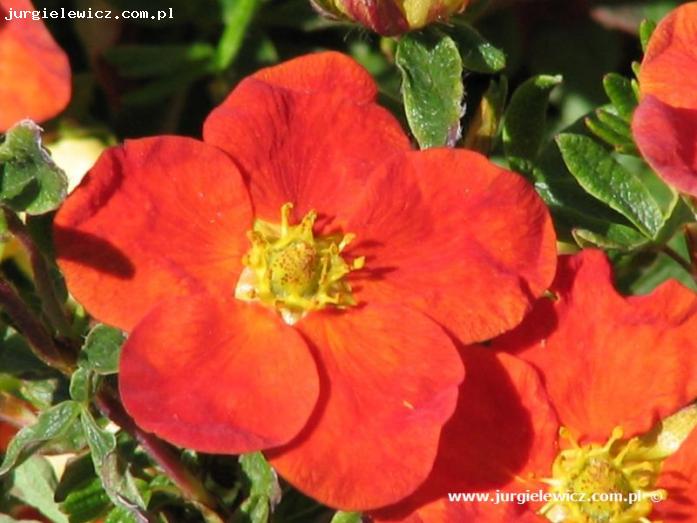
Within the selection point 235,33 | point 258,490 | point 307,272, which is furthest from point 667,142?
point 235,33

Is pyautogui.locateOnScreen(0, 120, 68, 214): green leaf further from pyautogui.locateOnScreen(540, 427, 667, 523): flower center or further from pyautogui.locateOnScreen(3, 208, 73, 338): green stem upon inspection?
pyautogui.locateOnScreen(540, 427, 667, 523): flower center

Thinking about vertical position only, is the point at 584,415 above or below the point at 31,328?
below

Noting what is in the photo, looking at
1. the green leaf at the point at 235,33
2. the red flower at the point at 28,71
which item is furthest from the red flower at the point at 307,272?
the green leaf at the point at 235,33

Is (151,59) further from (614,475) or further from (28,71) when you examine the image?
(614,475)

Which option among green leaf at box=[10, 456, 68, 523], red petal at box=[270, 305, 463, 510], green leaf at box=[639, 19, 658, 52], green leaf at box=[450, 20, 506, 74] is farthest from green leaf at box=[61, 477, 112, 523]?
green leaf at box=[639, 19, 658, 52]

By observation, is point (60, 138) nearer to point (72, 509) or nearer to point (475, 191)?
point (72, 509)

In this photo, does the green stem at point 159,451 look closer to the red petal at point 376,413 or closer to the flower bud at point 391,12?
the red petal at point 376,413
